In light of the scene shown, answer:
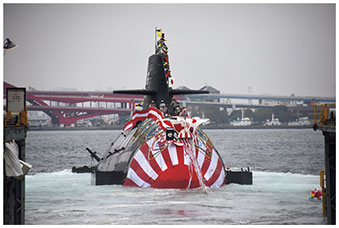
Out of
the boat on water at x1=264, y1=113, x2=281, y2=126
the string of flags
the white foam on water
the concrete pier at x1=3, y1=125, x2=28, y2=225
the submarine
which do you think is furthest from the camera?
the boat on water at x1=264, y1=113, x2=281, y2=126

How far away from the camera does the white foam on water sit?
24516 mm

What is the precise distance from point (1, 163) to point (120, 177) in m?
15.6

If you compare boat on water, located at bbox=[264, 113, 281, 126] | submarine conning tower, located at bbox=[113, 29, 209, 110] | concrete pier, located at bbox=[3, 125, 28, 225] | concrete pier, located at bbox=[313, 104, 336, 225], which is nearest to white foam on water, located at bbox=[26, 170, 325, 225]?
concrete pier, located at bbox=[313, 104, 336, 225]

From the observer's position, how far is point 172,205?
27.0m

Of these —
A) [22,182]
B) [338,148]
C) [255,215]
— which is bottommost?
[255,215]

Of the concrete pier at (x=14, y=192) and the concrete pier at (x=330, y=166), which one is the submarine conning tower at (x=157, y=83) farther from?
the concrete pier at (x=14, y=192)

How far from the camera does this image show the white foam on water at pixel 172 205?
24516mm

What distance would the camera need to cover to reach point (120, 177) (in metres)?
31.8

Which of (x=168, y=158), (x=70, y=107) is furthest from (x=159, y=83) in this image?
(x=70, y=107)

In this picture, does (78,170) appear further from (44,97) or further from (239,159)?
(44,97)

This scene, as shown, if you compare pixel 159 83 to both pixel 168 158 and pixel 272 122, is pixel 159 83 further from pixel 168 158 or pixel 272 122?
pixel 272 122

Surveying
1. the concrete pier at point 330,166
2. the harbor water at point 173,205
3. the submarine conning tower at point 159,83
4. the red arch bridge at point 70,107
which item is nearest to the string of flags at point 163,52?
the submarine conning tower at point 159,83

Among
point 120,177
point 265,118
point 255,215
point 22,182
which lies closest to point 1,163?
point 22,182

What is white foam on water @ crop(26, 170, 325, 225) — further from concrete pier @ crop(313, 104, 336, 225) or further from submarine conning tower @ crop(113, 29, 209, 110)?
submarine conning tower @ crop(113, 29, 209, 110)
